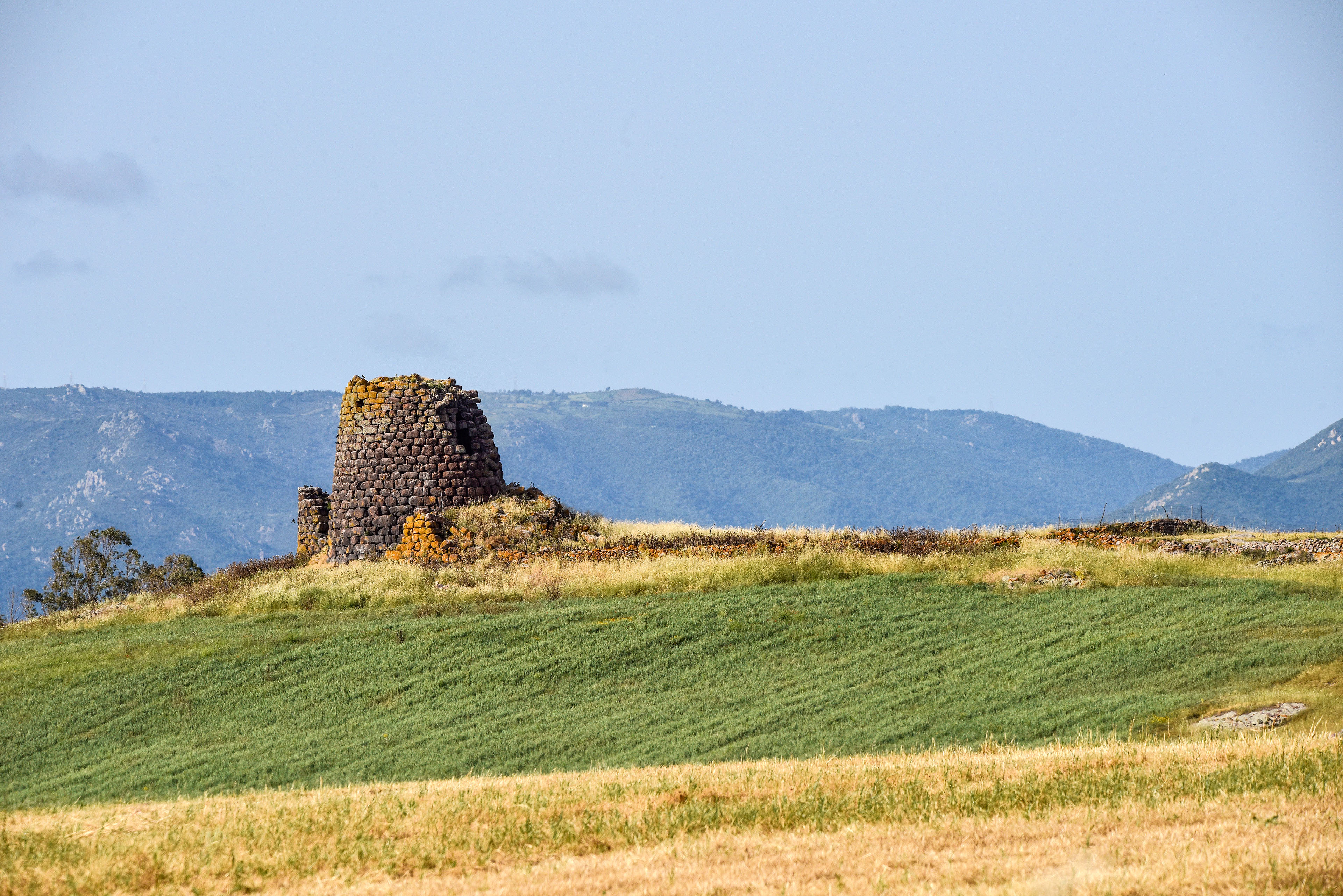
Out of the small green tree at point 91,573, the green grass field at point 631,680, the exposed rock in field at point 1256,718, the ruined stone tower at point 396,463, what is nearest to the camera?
the exposed rock in field at point 1256,718

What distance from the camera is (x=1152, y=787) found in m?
9.92

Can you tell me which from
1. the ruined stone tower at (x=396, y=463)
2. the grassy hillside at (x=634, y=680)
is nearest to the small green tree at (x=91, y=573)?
the ruined stone tower at (x=396, y=463)

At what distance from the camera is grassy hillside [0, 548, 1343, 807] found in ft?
54.1

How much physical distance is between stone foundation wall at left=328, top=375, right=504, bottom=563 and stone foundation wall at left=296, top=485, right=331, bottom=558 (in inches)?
97.0

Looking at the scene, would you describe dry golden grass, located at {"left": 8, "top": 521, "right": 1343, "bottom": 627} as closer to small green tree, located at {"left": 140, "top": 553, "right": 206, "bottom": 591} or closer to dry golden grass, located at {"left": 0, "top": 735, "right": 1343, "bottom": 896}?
small green tree, located at {"left": 140, "top": 553, "right": 206, "bottom": 591}

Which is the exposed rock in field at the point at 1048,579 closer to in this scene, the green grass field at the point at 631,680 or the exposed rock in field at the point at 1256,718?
the green grass field at the point at 631,680

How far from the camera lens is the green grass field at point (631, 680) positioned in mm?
16484

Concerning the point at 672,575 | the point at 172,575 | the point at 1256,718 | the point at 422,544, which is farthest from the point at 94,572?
the point at 1256,718

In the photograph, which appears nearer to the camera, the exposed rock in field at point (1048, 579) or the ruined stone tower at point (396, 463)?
the exposed rock in field at point (1048, 579)

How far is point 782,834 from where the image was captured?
918cm

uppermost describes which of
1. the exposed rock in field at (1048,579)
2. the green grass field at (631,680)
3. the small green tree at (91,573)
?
the exposed rock in field at (1048,579)

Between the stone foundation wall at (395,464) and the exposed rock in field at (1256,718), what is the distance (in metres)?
22.9

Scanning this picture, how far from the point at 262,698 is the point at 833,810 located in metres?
13.8

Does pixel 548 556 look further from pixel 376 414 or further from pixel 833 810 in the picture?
pixel 833 810
